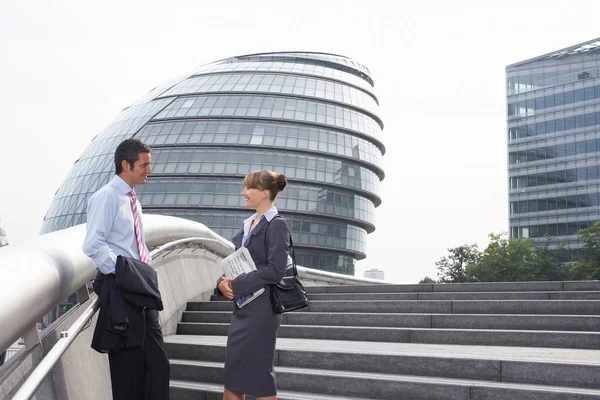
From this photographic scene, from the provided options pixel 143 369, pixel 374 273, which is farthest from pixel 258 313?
pixel 374 273

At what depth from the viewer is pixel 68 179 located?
213 ft

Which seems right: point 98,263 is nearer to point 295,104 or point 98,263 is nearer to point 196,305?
point 196,305

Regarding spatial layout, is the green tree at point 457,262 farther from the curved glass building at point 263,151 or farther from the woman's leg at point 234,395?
the woman's leg at point 234,395

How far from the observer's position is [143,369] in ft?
13.2

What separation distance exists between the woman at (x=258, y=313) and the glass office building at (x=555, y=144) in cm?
6995

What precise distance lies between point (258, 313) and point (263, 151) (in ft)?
168

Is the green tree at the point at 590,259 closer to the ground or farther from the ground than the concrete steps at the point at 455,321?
farther from the ground

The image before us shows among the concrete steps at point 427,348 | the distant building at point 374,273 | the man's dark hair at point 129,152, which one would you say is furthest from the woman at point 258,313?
the distant building at point 374,273

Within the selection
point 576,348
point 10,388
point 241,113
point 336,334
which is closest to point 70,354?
point 10,388

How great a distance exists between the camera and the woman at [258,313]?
4.27 m

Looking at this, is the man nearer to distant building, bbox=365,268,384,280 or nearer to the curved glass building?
the curved glass building

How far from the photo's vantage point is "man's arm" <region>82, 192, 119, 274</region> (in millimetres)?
3834

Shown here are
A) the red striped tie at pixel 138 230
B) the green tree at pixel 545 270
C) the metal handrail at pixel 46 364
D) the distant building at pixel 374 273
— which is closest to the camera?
the metal handrail at pixel 46 364

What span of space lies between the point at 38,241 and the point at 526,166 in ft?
256
